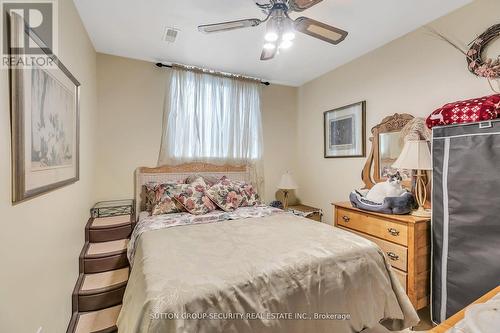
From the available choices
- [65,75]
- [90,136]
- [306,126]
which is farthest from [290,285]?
[306,126]

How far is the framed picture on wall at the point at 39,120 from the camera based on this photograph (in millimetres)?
1002

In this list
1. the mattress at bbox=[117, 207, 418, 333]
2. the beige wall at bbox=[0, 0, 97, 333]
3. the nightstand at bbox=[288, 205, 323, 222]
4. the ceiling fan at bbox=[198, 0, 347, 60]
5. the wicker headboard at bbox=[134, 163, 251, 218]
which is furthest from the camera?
the nightstand at bbox=[288, 205, 323, 222]

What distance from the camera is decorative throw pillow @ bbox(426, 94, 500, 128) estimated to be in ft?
4.89

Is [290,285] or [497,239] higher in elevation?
[497,239]

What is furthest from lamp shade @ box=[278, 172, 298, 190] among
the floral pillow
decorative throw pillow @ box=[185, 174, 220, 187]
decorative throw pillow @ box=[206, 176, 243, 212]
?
the floral pillow

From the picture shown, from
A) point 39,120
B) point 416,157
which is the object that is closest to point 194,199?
point 39,120

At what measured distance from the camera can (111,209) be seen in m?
2.54

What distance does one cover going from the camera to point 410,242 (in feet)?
5.86

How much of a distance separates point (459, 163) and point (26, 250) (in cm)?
258

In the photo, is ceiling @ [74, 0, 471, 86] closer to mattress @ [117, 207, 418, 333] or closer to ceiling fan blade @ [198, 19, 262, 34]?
ceiling fan blade @ [198, 19, 262, 34]

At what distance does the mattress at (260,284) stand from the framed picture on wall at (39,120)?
704mm

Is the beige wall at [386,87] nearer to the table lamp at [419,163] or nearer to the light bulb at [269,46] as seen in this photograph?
the table lamp at [419,163]

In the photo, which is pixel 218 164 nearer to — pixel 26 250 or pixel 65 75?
pixel 65 75

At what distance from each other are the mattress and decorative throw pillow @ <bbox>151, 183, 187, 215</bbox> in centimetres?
51
